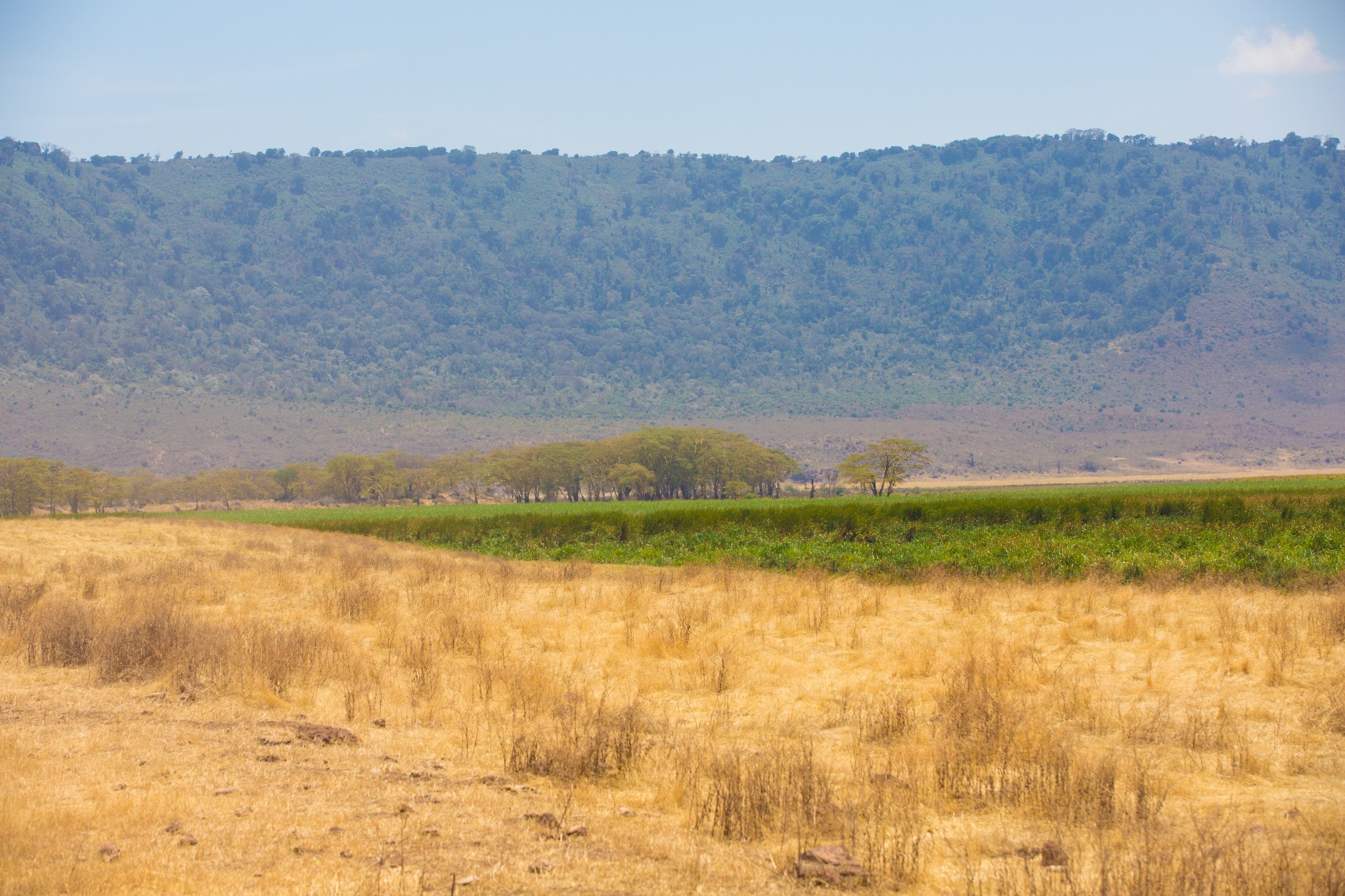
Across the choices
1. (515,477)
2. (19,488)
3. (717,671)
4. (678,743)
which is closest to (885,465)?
(515,477)

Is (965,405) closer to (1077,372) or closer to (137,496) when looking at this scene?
(1077,372)

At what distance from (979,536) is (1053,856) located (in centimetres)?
2354

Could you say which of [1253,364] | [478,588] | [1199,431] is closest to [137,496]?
[478,588]

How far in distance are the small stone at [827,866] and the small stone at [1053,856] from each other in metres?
1.39

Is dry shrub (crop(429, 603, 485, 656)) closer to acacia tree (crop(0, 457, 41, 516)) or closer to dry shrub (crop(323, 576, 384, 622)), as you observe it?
dry shrub (crop(323, 576, 384, 622))

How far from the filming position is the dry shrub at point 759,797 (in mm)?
7430

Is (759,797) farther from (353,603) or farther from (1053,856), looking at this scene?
(353,603)

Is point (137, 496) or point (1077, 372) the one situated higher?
point (1077, 372)

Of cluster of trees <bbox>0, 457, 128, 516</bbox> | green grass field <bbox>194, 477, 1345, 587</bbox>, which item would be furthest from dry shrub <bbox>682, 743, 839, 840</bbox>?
cluster of trees <bbox>0, 457, 128, 516</bbox>

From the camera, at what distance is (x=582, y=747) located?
9508 mm

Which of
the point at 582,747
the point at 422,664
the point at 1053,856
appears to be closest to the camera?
the point at 1053,856

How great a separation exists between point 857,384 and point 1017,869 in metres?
196

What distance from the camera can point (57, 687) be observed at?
12.1 m

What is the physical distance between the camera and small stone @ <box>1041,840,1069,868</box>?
676cm
